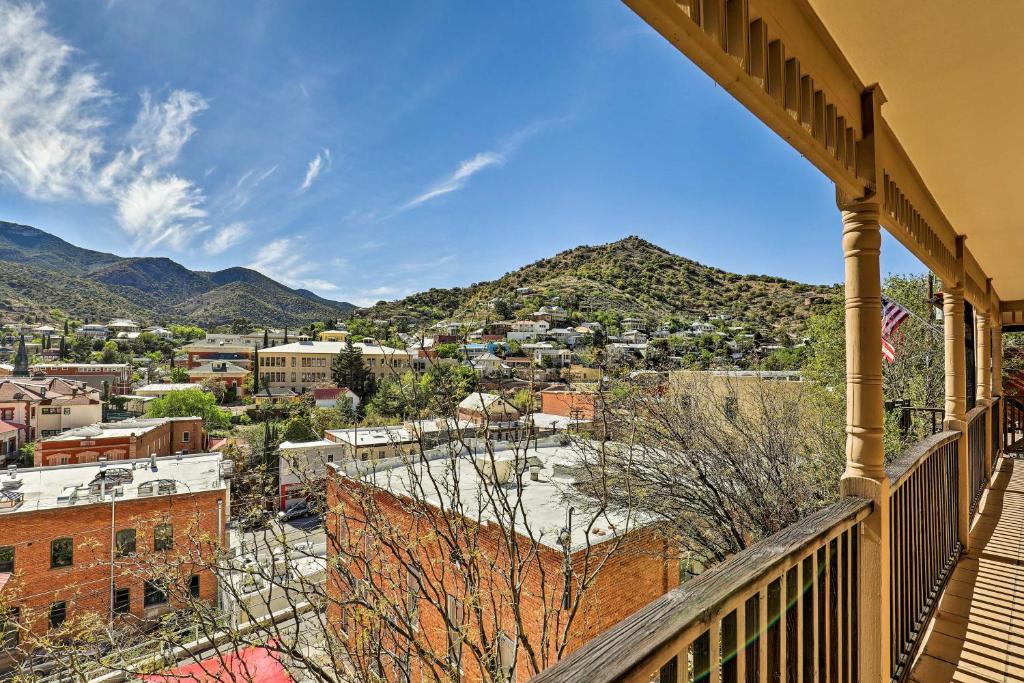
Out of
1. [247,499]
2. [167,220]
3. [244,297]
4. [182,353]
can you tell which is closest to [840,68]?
[247,499]

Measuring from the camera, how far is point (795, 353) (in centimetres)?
2058

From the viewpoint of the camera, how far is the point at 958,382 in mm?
3574

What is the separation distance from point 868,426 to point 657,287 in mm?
49464

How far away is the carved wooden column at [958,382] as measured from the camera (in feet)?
11.0

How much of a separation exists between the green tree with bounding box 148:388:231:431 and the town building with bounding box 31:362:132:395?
13139mm

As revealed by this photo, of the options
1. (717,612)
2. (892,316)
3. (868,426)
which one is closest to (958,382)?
(868,426)

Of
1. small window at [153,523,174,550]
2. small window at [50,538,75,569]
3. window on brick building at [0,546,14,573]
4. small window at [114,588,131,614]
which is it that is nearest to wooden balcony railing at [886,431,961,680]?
small window at [153,523,174,550]

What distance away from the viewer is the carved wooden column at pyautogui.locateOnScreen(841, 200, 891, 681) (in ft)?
5.56

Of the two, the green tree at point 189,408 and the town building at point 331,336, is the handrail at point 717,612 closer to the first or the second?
the green tree at point 189,408

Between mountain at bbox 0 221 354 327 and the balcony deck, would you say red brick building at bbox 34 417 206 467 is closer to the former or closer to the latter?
the balcony deck

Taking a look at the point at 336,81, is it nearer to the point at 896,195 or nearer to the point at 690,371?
the point at 690,371

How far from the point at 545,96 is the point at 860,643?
67.8ft

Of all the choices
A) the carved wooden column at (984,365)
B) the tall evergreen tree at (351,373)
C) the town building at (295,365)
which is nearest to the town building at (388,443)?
the carved wooden column at (984,365)

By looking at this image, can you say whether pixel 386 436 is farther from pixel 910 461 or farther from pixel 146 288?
pixel 146 288
